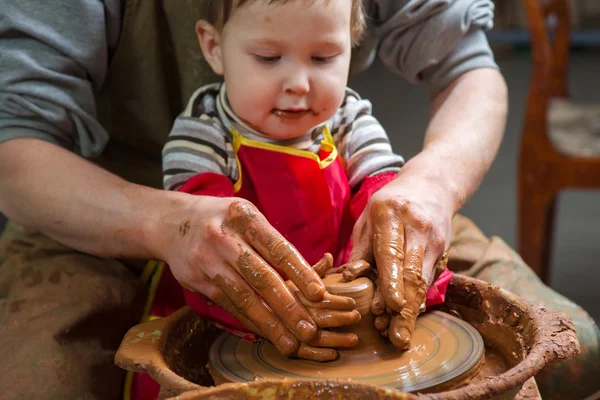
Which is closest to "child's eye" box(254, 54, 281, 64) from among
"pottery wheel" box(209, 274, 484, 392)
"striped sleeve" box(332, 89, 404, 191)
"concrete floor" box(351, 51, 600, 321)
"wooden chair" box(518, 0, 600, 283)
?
"striped sleeve" box(332, 89, 404, 191)

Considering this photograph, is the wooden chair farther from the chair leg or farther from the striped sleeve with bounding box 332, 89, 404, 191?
the striped sleeve with bounding box 332, 89, 404, 191

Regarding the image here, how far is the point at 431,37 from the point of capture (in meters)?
1.77

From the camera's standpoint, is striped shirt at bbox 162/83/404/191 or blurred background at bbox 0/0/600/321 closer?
striped shirt at bbox 162/83/404/191

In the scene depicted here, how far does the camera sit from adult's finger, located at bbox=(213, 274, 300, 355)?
1104mm

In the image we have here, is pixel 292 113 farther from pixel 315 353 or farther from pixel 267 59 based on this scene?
pixel 315 353

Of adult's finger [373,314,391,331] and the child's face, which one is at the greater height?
the child's face

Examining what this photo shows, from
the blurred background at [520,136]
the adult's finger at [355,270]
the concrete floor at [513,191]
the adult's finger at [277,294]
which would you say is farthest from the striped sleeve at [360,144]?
the concrete floor at [513,191]

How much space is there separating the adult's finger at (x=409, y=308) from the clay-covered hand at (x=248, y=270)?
0.29 ft

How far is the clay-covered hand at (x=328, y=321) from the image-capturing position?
1.10 metres

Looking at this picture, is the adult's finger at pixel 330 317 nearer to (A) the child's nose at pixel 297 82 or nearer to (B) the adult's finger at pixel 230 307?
(B) the adult's finger at pixel 230 307

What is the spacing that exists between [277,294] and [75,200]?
20.1 inches

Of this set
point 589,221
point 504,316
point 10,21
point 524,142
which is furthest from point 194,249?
point 589,221

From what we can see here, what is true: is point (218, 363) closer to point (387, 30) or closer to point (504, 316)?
point (504, 316)

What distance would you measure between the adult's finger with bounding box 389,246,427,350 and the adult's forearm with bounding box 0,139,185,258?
16.7 inches
